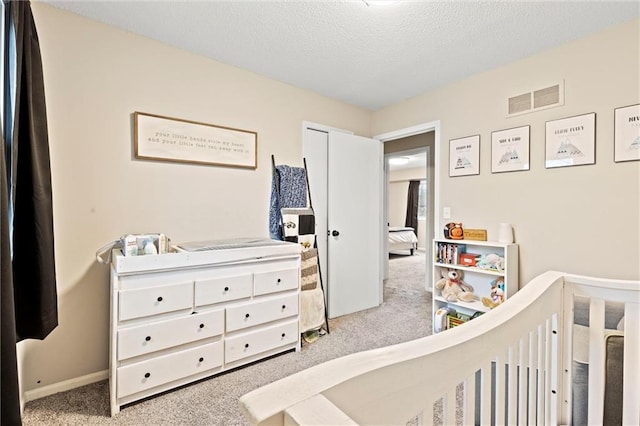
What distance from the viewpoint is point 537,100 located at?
2422 millimetres

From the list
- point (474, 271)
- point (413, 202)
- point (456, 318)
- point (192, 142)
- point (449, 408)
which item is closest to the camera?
point (449, 408)

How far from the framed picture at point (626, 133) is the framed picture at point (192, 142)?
2.71 meters

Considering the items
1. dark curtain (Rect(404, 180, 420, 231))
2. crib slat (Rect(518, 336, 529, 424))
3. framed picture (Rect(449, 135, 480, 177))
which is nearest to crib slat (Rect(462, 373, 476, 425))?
crib slat (Rect(518, 336, 529, 424))

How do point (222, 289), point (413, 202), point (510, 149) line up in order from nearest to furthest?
point (222, 289)
point (510, 149)
point (413, 202)

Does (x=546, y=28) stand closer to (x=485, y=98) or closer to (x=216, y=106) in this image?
(x=485, y=98)

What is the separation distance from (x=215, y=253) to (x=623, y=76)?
9.84ft

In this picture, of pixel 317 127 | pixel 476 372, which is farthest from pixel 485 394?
pixel 317 127

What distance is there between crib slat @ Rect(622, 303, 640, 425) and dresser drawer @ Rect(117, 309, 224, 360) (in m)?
2.09

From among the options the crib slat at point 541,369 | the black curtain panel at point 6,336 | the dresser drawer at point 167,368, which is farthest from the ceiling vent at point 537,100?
the black curtain panel at point 6,336

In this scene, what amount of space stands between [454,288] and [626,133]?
5.54ft

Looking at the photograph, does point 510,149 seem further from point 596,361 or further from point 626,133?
point 596,361

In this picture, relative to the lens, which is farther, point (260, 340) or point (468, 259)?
point (468, 259)

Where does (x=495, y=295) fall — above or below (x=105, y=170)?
below

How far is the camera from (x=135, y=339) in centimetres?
176
